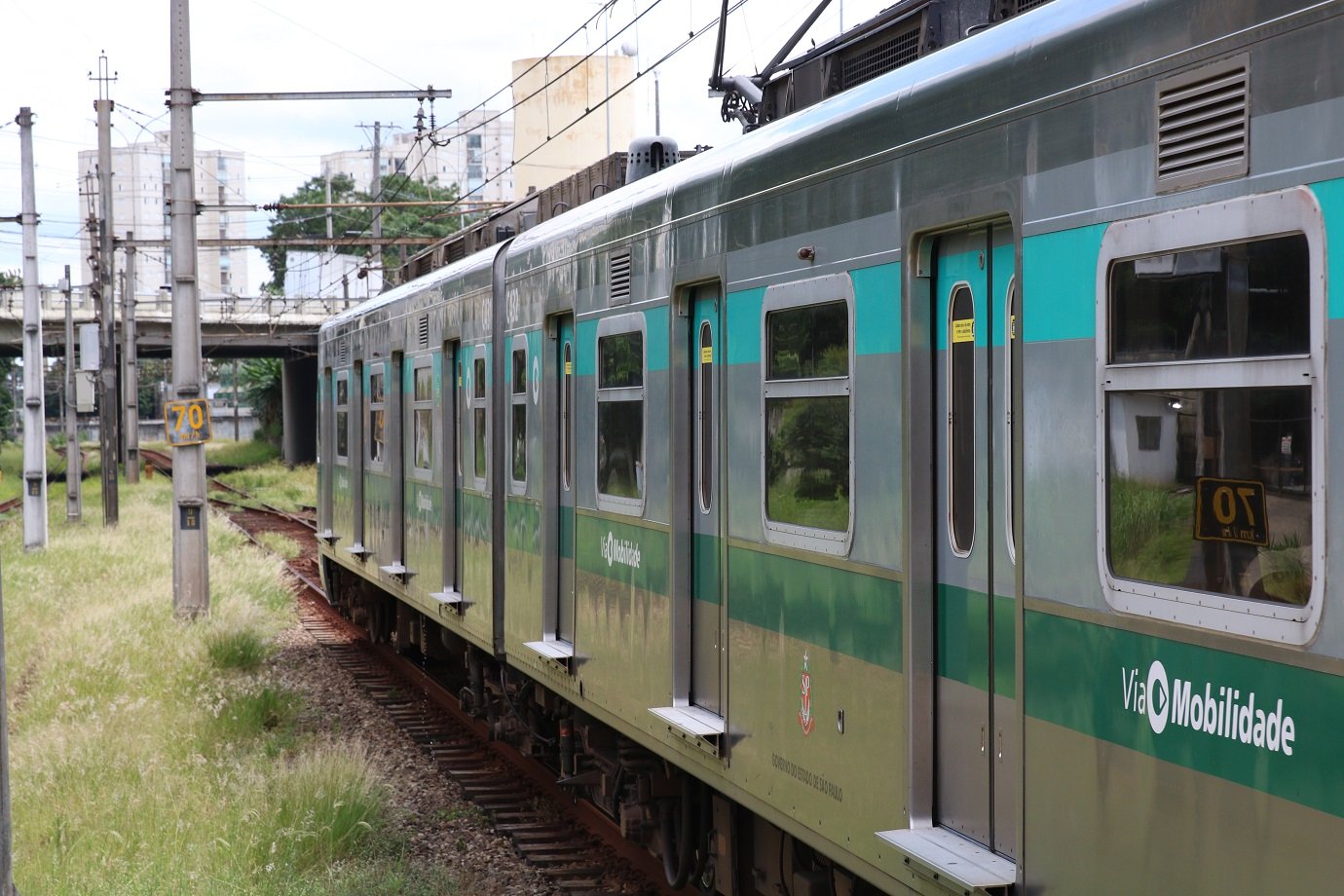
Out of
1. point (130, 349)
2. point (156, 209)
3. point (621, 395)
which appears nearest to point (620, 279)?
point (621, 395)

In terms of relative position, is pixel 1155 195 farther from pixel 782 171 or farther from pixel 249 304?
pixel 249 304

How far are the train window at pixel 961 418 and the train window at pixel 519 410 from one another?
5.32 metres

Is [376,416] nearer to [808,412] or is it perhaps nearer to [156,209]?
[808,412]

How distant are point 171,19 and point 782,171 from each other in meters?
12.3

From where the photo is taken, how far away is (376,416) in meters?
15.5

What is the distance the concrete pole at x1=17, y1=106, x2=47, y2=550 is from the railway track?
272 inches

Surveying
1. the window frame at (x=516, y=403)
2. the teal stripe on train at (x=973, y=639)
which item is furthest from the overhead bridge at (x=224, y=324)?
the teal stripe on train at (x=973, y=639)

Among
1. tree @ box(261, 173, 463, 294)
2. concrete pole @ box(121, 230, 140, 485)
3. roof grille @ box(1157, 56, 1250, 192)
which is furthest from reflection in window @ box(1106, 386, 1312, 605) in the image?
tree @ box(261, 173, 463, 294)

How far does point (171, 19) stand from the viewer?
53.3 ft

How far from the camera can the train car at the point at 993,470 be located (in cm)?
331

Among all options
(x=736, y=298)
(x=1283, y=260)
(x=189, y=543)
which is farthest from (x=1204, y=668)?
(x=189, y=543)

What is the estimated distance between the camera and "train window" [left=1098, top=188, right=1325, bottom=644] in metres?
3.23

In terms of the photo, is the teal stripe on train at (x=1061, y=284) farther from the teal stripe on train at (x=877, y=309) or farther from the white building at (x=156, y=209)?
the white building at (x=156, y=209)

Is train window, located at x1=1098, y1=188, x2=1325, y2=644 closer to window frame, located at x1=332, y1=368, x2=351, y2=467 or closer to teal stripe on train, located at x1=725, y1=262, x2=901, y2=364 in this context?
teal stripe on train, located at x1=725, y1=262, x2=901, y2=364
